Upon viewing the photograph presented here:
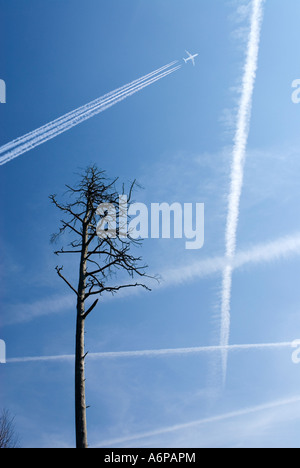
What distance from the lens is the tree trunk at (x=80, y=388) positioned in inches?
472

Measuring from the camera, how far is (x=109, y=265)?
1518 centimetres

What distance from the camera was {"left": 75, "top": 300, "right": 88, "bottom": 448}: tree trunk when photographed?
1200 cm

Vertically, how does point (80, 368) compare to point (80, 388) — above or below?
above

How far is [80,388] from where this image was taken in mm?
12555

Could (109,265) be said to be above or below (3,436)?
above

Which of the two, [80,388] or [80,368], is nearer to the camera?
[80,388]
